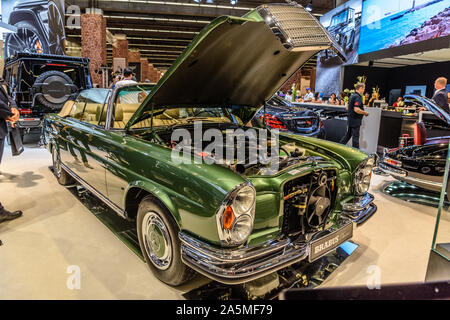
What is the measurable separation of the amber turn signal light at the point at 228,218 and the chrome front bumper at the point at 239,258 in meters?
0.14

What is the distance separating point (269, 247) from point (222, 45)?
152cm

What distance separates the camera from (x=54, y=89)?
6949 mm

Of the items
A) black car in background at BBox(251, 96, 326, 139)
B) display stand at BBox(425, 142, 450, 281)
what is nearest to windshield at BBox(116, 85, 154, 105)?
display stand at BBox(425, 142, 450, 281)

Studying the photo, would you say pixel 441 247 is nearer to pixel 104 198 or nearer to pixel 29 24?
pixel 104 198

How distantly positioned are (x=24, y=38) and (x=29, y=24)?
48 centimetres

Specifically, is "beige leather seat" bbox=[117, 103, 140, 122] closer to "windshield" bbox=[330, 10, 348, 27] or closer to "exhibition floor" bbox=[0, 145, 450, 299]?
"exhibition floor" bbox=[0, 145, 450, 299]

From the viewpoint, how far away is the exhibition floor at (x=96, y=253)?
7.15 feet

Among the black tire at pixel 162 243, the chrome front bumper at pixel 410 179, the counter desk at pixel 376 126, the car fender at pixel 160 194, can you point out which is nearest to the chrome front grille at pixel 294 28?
the car fender at pixel 160 194

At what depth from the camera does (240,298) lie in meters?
2.06

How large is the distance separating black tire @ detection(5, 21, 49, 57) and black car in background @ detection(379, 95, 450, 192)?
10.8 meters

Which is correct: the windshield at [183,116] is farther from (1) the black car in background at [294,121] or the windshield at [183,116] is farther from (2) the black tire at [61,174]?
(1) the black car in background at [294,121]

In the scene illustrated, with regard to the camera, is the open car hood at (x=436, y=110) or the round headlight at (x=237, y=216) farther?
the open car hood at (x=436, y=110)

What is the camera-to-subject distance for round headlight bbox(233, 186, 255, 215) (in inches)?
69.0

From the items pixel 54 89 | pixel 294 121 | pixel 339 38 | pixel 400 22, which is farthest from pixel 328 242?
pixel 339 38
